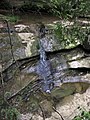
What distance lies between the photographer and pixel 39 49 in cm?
635

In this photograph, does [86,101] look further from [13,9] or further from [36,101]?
[13,9]

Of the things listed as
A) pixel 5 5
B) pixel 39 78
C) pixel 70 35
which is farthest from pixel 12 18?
pixel 39 78

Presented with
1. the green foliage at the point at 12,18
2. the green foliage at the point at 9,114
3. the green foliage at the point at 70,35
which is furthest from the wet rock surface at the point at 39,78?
the green foliage at the point at 12,18

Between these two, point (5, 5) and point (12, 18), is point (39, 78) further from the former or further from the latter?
point (5, 5)

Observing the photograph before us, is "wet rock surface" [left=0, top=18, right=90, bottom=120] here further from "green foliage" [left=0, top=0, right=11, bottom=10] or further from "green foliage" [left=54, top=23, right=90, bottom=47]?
"green foliage" [left=0, top=0, right=11, bottom=10]

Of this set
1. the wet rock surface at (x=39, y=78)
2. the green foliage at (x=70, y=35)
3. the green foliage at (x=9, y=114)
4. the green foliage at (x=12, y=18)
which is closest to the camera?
the green foliage at (x=9, y=114)

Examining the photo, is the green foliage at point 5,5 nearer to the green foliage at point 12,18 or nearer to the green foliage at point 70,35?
the green foliage at point 12,18

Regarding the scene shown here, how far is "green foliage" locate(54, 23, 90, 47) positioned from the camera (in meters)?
6.30

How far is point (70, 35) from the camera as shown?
6.29 metres

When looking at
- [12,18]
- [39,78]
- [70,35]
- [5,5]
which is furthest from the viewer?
[5,5]

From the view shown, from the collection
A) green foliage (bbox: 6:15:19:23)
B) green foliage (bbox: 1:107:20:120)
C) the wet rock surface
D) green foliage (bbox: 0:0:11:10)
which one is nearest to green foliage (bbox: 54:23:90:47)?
the wet rock surface

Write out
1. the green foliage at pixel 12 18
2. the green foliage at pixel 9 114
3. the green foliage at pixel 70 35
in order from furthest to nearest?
the green foliage at pixel 12 18, the green foliage at pixel 70 35, the green foliage at pixel 9 114

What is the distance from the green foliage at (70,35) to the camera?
6301 millimetres

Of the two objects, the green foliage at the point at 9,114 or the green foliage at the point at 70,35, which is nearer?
the green foliage at the point at 9,114
